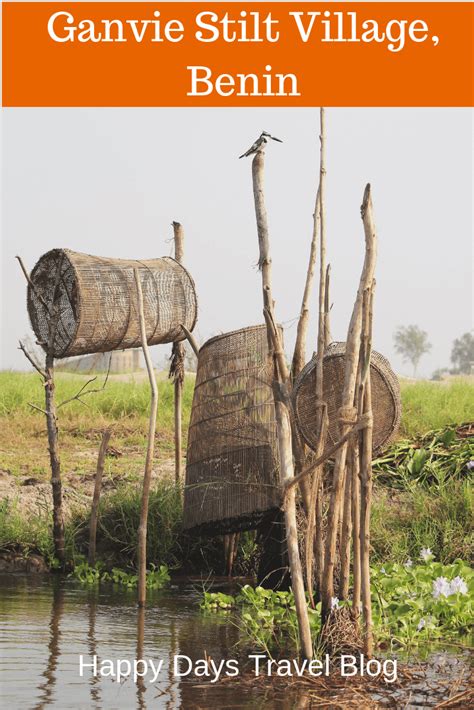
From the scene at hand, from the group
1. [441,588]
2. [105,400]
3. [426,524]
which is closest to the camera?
[441,588]

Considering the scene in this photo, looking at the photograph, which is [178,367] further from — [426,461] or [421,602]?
[421,602]

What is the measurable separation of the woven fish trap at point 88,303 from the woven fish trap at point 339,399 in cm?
138

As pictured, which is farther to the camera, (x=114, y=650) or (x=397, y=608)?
(x=397, y=608)

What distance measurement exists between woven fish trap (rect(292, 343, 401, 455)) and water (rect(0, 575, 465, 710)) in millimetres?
1333

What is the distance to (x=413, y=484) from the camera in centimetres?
815

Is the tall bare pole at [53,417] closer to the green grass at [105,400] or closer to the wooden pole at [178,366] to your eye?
the wooden pole at [178,366]

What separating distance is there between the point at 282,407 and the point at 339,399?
8.34 ft

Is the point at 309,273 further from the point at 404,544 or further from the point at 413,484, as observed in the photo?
the point at 413,484

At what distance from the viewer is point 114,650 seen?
5102 millimetres

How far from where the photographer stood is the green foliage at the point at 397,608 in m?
5.26

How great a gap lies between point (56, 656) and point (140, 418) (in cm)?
629

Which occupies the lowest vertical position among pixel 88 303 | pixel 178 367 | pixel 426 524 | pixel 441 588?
pixel 441 588

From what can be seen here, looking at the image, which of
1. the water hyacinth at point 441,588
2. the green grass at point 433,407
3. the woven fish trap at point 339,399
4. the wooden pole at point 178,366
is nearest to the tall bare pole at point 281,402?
the water hyacinth at point 441,588

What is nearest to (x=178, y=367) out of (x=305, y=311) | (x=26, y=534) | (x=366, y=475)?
(x=26, y=534)
